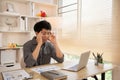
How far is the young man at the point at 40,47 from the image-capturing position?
1800 mm

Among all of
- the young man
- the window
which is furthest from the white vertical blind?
the young man

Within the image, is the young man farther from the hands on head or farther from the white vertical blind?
the white vertical blind

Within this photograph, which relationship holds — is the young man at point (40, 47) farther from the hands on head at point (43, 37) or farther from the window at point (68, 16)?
the window at point (68, 16)

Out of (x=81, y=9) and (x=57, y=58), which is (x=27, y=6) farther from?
(x=57, y=58)

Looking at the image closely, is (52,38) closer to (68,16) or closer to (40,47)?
(40,47)

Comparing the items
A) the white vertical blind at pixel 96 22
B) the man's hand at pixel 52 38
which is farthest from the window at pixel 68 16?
the man's hand at pixel 52 38

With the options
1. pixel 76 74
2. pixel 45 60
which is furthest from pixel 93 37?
pixel 76 74

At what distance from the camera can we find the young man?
5.90 feet

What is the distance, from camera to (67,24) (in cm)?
315

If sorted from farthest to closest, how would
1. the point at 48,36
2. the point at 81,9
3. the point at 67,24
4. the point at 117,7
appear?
the point at 67,24 < the point at 81,9 < the point at 117,7 < the point at 48,36

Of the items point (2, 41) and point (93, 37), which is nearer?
point (93, 37)

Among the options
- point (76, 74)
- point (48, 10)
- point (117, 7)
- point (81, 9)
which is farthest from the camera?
point (48, 10)

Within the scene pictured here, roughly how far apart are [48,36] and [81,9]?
1135 mm

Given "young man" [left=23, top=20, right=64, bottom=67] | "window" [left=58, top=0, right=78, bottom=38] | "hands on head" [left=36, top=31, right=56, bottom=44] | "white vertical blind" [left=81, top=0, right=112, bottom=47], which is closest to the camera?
"young man" [left=23, top=20, right=64, bottom=67]
